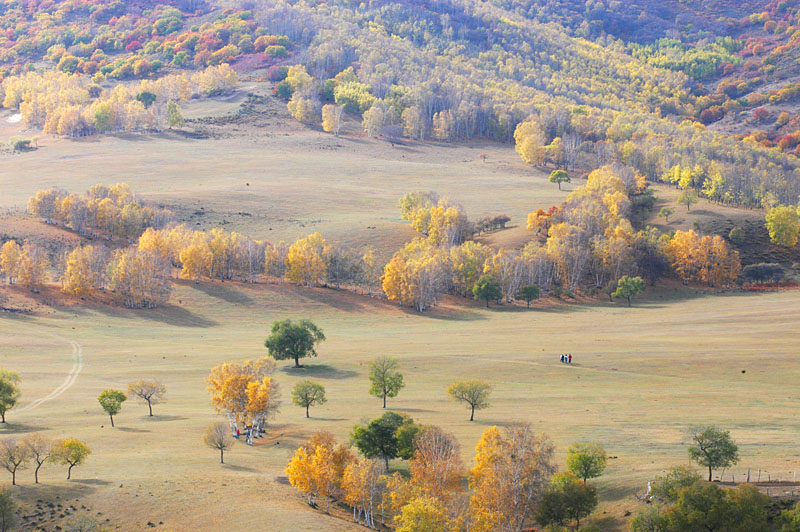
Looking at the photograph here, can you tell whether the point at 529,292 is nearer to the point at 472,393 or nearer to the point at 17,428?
the point at 472,393

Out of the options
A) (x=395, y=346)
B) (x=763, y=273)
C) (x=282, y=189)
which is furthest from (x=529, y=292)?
(x=282, y=189)

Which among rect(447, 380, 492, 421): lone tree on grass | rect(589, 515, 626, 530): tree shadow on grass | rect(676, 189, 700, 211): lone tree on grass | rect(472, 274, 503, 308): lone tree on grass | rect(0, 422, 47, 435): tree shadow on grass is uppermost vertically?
rect(676, 189, 700, 211): lone tree on grass

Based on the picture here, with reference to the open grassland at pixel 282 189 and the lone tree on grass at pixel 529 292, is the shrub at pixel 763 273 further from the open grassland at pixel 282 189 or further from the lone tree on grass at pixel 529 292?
the open grassland at pixel 282 189

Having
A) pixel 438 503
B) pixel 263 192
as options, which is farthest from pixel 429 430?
pixel 263 192

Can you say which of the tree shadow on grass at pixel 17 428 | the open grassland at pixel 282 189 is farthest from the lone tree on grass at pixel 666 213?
the tree shadow on grass at pixel 17 428

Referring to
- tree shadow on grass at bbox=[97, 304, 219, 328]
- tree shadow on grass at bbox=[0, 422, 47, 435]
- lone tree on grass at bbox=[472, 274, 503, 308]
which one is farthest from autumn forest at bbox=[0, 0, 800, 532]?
lone tree on grass at bbox=[472, 274, 503, 308]

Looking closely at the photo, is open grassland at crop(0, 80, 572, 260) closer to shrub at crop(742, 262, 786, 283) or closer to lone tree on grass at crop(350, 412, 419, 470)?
shrub at crop(742, 262, 786, 283)
